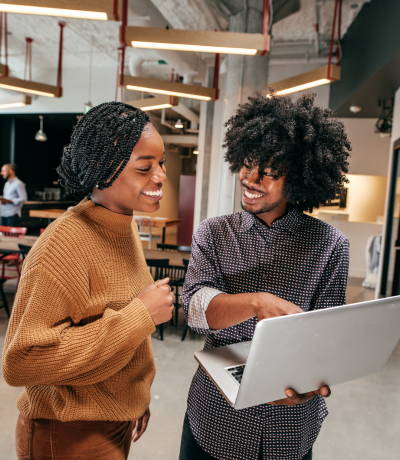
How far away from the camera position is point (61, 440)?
861mm

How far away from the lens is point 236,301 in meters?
0.85

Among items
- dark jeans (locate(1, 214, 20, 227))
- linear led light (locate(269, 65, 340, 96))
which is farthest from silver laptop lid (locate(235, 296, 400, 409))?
dark jeans (locate(1, 214, 20, 227))

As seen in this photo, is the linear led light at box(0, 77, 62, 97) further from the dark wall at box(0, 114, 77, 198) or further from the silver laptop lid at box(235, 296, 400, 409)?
the silver laptop lid at box(235, 296, 400, 409)

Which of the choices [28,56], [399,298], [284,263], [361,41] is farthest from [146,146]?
[28,56]

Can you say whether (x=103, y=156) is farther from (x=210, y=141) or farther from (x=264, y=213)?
(x=210, y=141)

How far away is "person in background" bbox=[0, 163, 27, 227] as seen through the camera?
21.2 feet

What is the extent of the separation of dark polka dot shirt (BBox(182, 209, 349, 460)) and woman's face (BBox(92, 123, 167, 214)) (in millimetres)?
234

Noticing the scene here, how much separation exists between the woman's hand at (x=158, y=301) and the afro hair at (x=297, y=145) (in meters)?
0.47

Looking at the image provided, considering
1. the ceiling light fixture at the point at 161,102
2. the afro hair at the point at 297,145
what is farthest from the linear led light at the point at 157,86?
the afro hair at the point at 297,145

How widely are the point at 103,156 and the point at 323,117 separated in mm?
709

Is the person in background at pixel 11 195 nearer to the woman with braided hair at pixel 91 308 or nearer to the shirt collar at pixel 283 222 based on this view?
the woman with braided hair at pixel 91 308

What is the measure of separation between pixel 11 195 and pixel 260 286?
22.0 ft

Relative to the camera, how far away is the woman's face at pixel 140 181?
0.89m

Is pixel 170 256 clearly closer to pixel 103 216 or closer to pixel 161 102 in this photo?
pixel 161 102
